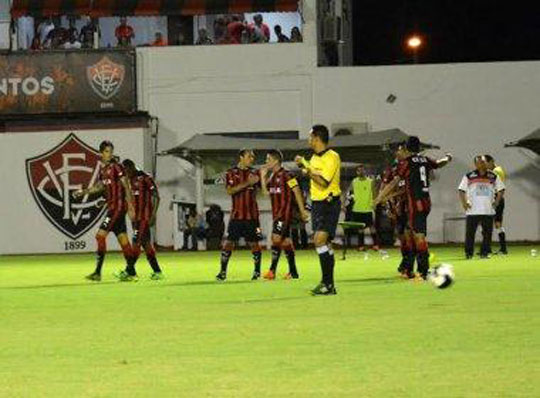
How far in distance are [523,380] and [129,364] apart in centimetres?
291

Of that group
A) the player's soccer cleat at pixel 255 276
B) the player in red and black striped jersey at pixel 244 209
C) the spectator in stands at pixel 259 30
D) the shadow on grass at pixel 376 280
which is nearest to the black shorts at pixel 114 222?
the player in red and black striped jersey at pixel 244 209

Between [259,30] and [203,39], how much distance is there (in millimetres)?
1697

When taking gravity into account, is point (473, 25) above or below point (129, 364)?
above

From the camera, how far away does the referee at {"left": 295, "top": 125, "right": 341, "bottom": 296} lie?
16.6 meters

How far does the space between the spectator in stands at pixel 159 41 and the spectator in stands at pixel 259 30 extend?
2.66m

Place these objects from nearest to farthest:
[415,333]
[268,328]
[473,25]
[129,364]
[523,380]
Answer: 1. [523,380]
2. [129,364]
3. [415,333]
4. [268,328]
5. [473,25]

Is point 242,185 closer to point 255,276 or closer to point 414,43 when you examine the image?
point 255,276

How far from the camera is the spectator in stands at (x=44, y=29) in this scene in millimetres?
41438

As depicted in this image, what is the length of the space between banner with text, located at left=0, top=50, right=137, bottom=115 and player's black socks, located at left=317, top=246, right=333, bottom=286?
23108 millimetres

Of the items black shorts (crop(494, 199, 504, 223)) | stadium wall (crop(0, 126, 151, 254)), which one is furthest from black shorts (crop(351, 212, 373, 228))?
stadium wall (crop(0, 126, 151, 254))

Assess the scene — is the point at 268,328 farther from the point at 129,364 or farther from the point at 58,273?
the point at 58,273

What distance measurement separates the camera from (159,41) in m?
40.7

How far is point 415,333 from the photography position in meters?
11.8

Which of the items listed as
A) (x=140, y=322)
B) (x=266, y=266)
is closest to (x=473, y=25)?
(x=266, y=266)
